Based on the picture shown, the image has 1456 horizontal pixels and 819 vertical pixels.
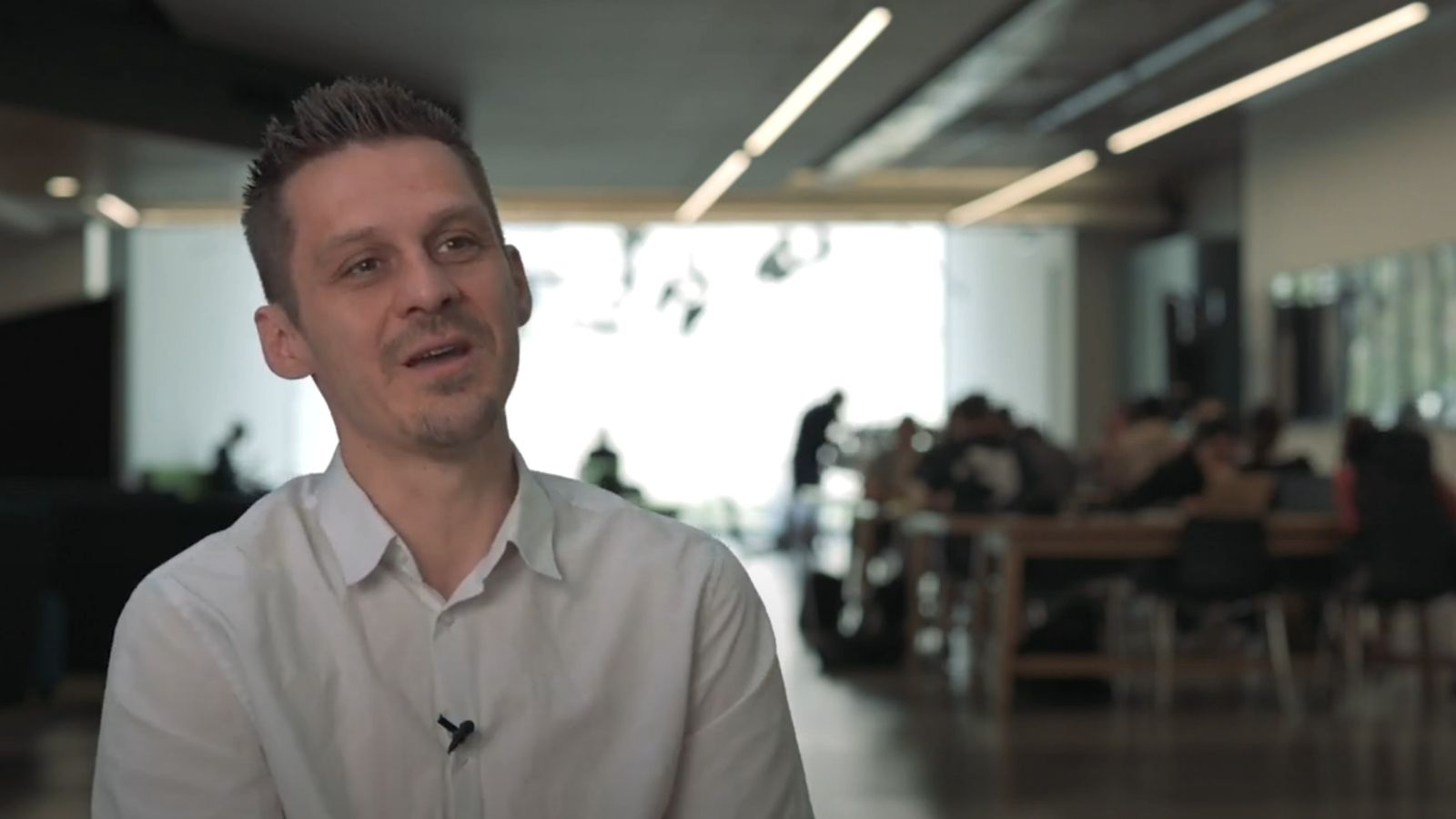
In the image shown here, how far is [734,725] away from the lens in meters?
1.61

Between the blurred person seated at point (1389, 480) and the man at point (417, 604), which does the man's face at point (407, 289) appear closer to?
the man at point (417, 604)

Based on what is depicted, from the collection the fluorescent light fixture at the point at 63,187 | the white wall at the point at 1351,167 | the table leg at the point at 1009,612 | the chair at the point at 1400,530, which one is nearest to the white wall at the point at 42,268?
the fluorescent light fixture at the point at 63,187

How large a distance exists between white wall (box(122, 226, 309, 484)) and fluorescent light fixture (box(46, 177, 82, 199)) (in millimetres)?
4397

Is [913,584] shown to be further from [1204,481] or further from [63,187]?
[63,187]

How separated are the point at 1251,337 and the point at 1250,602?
713 centimetres

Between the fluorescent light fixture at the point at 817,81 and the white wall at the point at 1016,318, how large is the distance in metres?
5.60

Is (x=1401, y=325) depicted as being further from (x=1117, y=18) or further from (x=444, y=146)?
(x=444, y=146)

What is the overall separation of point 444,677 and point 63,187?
1468 cm

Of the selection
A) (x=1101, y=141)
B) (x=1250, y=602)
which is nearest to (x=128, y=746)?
(x=1250, y=602)

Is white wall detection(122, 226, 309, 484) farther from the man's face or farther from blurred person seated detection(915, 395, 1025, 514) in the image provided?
the man's face

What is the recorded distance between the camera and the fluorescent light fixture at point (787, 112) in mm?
11023

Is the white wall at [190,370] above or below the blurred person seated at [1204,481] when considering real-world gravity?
above

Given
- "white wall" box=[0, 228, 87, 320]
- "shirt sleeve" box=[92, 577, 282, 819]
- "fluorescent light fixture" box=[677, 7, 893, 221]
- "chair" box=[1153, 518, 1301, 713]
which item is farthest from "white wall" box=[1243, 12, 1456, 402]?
"white wall" box=[0, 228, 87, 320]

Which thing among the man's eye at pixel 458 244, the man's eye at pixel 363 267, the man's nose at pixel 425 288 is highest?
the man's eye at pixel 458 244
